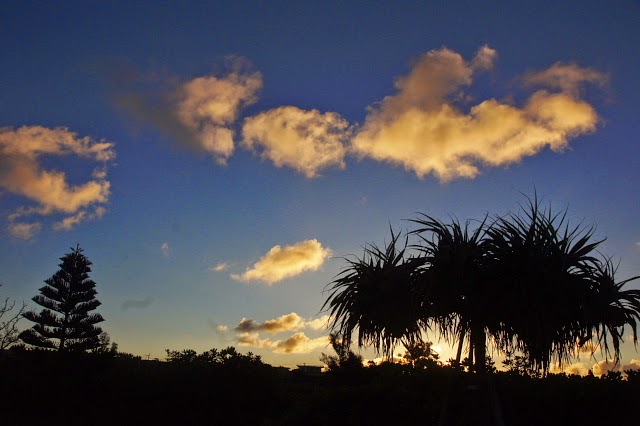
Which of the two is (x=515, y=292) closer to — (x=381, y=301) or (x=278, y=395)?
(x=381, y=301)

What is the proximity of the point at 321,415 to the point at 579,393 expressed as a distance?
560cm

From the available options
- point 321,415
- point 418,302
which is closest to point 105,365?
point 321,415

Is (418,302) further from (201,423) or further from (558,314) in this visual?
(201,423)

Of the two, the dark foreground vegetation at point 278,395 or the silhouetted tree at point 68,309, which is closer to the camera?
the dark foreground vegetation at point 278,395

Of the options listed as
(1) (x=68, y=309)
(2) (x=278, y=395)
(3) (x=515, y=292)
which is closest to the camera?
(3) (x=515, y=292)

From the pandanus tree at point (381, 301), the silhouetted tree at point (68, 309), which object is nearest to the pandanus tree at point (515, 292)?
the pandanus tree at point (381, 301)

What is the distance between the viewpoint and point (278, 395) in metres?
21.8

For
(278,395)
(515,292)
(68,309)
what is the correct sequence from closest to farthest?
(515,292) → (278,395) → (68,309)

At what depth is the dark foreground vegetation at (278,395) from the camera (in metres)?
10.8

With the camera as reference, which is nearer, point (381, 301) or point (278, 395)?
point (381, 301)

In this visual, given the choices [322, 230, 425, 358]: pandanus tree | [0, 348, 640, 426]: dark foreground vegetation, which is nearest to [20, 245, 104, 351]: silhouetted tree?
[0, 348, 640, 426]: dark foreground vegetation

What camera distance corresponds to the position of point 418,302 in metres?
11.9

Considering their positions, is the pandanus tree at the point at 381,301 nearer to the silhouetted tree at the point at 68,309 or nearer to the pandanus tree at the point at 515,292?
the pandanus tree at the point at 515,292

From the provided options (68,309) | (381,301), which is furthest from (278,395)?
(68,309)
